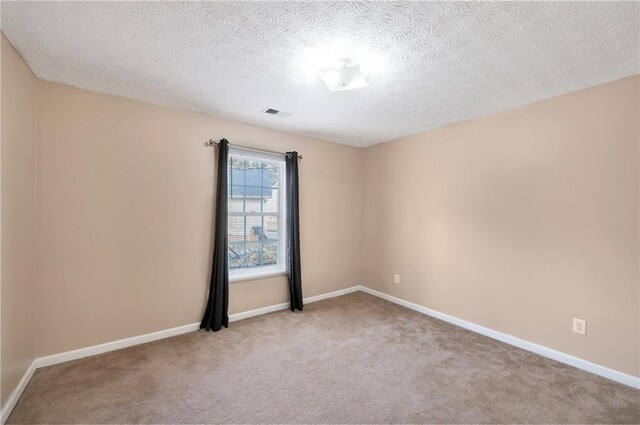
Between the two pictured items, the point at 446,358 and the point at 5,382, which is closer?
the point at 5,382

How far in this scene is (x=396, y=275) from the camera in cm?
408

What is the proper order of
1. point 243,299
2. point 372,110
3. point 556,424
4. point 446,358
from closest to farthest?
point 556,424 < point 446,358 < point 372,110 < point 243,299

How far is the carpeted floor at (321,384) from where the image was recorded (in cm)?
183

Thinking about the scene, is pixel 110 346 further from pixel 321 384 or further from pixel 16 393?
pixel 321 384

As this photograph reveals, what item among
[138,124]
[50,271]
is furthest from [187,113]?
[50,271]

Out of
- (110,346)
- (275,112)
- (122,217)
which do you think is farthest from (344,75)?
(110,346)

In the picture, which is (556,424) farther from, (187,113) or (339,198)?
(187,113)

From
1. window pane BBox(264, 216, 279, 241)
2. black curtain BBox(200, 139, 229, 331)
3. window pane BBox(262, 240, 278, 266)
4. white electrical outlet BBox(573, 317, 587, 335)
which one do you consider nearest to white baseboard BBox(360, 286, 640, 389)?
white electrical outlet BBox(573, 317, 587, 335)

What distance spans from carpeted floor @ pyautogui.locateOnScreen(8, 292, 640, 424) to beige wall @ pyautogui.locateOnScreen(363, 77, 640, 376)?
1.33 ft

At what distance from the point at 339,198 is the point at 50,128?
10.9 feet

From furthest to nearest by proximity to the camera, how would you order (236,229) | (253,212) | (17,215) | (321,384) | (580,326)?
(253,212) < (236,229) < (580,326) < (321,384) < (17,215)

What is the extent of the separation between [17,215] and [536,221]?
4260mm

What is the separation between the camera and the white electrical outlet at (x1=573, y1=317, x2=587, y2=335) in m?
2.39

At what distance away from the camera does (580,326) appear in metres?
2.41
